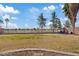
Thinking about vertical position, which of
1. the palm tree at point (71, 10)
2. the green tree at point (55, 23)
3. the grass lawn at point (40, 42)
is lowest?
the grass lawn at point (40, 42)

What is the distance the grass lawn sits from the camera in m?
1.84

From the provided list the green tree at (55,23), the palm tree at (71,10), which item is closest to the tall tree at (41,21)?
the green tree at (55,23)

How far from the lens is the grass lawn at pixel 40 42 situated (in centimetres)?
184

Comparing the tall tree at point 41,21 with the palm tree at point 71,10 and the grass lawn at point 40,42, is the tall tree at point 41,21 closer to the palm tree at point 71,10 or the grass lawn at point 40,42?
the grass lawn at point 40,42

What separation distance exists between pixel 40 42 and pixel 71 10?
1.20 feet

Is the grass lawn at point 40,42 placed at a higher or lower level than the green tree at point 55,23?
lower

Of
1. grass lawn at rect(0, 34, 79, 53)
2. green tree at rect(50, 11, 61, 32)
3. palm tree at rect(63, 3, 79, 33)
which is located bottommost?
grass lawn at rect(0, 34, 79, 53)

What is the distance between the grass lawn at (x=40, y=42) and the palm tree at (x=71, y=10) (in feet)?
0.48

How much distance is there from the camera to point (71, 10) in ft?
6.18

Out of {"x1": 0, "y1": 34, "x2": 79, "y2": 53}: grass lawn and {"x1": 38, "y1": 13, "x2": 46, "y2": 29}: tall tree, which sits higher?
{"x1": 38, "y1": 13, "x2": 46, "y2": 29}: tall tree

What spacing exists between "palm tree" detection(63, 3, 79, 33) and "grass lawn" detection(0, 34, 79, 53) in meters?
0.15

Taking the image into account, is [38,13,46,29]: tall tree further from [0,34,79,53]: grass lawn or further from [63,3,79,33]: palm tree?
[63,3,79,33]: palm tree

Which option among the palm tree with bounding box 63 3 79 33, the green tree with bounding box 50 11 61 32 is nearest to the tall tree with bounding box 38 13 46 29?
the green tree with bounding box 50 11 61 32

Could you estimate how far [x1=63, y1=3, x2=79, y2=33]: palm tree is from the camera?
6.06 ft
